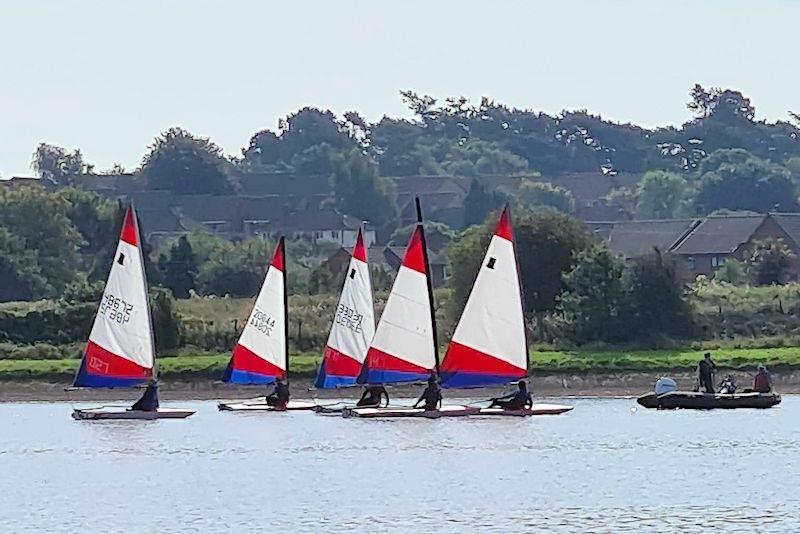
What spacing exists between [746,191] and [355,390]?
95.1m

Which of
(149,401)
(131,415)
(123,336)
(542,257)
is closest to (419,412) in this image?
(149,401)

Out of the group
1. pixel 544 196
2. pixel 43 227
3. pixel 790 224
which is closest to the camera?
pixel 43 227

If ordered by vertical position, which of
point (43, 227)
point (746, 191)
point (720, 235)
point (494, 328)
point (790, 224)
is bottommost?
point (494, 328)

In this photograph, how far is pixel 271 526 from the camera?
109 feet

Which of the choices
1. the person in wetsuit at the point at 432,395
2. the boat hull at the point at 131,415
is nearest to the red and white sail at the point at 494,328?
the person in wetsuit at the point at 432,395

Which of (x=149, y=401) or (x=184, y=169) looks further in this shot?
(x=184, y=169)

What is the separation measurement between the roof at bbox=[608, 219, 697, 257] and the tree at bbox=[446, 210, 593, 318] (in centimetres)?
4372

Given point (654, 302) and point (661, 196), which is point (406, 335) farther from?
point (661, 196)

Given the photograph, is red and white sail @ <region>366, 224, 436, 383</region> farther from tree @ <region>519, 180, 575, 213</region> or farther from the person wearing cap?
tree @ <region>519, 180, 575, 213</region>

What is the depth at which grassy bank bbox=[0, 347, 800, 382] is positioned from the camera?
67875mm

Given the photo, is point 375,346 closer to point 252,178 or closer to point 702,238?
point 702,238

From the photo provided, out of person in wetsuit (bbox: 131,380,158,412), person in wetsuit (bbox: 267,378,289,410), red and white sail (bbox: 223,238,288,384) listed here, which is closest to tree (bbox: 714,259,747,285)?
red and white sail (bbox: 223,238,288,384)

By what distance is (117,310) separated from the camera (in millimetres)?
57125

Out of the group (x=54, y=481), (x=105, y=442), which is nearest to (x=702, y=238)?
(x=105, y=442)
